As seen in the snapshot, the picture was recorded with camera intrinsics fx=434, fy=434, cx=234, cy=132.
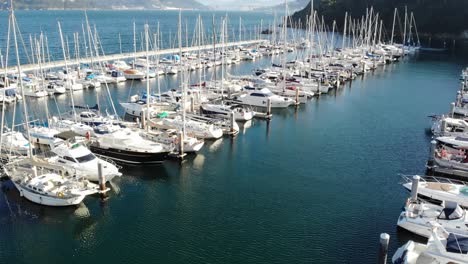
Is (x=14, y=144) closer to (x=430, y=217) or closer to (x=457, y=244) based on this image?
(x=430, y=217)

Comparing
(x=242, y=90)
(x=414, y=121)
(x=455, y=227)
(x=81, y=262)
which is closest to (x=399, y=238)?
(x=455, y=227)

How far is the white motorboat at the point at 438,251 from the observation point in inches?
845

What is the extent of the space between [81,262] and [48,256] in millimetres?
2074

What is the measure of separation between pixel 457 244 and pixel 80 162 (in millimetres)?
25572

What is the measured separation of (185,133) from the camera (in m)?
41.4

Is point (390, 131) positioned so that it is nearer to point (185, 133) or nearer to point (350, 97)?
point (350, 97)

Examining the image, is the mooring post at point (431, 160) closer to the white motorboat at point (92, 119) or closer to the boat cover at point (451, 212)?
the boat cover at point (451, 212)

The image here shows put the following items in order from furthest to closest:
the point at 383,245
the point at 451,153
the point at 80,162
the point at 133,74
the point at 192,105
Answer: the point at 133,74 → the point at 192,105 → the point at 451,153 → the point at 80,162 → the point at 383,245

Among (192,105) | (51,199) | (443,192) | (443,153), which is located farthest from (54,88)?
(443,192)

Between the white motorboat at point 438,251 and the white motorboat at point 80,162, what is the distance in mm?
20928

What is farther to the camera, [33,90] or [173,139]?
[33,90]

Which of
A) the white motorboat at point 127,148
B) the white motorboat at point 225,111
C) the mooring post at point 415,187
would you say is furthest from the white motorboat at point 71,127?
the mooring post at point 415,187

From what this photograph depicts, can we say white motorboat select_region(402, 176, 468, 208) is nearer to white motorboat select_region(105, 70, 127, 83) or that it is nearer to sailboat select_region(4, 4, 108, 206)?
sailboat select_region(4, 4, 108, 206)

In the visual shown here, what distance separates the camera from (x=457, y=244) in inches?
850
